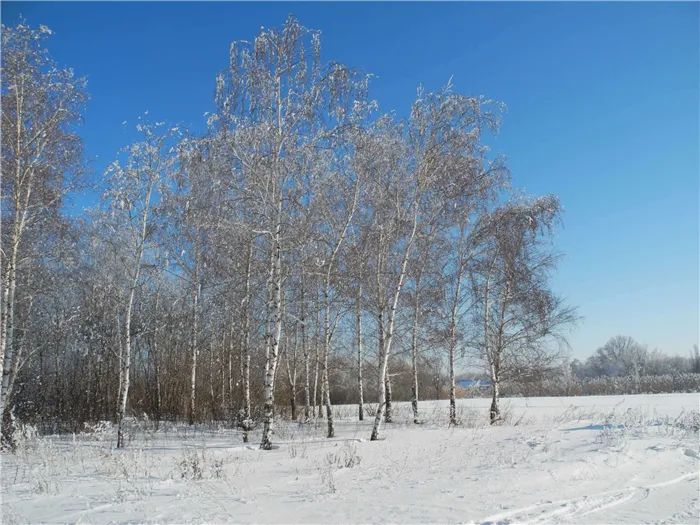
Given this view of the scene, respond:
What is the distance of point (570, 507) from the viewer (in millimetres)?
5391

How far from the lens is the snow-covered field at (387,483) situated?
5.27 metres

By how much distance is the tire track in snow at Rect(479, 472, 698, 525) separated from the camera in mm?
4961

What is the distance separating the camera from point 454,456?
9.02m

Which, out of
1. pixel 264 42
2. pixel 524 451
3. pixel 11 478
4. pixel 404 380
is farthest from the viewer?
pixel 404 380

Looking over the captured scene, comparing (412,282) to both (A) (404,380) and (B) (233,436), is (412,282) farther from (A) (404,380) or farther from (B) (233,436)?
(A) (404,380)

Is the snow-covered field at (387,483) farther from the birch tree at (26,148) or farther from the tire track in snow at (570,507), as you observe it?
the birch tree at (26,148)

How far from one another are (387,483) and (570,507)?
2389 mm

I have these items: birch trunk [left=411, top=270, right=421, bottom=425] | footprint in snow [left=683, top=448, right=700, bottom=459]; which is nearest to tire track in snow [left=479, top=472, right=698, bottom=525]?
footprint in snow [left=683, top=448, right=700, bottom=459]

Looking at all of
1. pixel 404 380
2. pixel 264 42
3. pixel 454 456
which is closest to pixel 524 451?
pixel 454 456

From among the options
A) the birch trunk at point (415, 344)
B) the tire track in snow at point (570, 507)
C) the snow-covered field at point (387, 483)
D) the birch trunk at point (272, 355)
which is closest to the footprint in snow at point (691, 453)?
the snow-covered field at point (387, 483)

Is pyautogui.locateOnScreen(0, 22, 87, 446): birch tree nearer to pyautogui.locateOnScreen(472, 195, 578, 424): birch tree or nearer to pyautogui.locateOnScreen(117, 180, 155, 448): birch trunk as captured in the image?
pyautogui.locateOnScreen(117, 180, 155, 448): birch trunk

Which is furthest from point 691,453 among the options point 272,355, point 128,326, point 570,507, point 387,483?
point 128,326

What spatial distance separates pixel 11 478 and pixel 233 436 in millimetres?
6823

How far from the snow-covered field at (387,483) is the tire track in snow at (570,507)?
13mm
